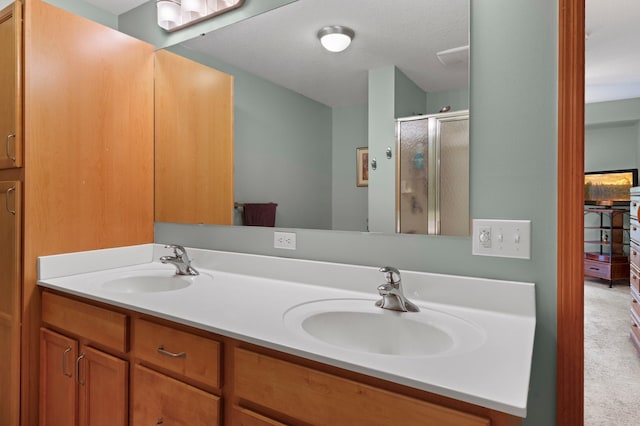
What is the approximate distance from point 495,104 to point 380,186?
0.46 metres

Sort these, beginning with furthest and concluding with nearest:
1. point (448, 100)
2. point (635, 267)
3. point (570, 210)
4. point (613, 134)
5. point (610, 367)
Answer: point (613, 134), point (635, 267), point (610, 367), point (448, 100), point (570, 210)

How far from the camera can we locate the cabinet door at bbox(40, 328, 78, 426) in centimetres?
147

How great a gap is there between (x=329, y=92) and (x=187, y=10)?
973 mm

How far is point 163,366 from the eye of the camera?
1.18 metres

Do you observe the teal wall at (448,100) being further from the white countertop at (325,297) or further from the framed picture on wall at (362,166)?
the white countertop at (325,297)

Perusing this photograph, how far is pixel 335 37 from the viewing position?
1.47 m

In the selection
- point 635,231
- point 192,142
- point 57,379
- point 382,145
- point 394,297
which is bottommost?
point 57,379

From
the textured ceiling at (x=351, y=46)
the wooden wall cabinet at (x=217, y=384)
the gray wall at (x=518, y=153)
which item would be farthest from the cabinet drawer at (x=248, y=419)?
the textured ceiling at (x=351, y=46)

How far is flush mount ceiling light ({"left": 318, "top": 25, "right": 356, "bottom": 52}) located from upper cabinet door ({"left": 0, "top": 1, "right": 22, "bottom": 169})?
1.25 metres

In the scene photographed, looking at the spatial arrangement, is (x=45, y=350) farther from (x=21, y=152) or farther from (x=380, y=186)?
(x=380, y=186)

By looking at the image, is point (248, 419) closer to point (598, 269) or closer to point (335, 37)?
point (335, 37)

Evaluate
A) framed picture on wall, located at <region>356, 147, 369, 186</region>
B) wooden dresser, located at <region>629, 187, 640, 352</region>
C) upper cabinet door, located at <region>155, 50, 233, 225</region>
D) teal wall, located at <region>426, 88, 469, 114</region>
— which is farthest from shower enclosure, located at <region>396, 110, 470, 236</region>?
wooden dresser, located at <region>629, 187, 640, 352</region>

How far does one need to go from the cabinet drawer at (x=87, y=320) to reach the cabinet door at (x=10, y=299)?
0.44 feet

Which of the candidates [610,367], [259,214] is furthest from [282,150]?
[610,367]
